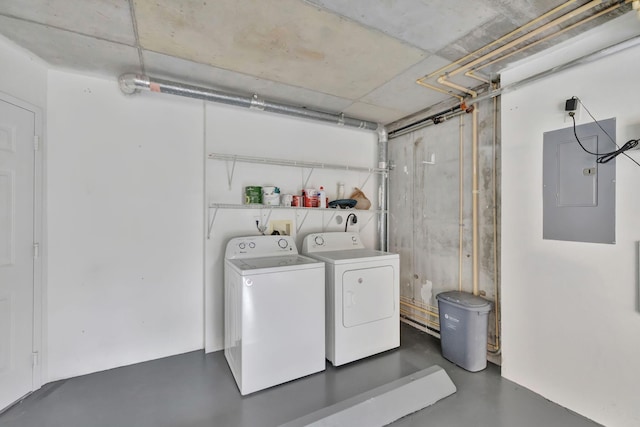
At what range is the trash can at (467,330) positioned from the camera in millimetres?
2236

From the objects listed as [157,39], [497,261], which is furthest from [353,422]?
[157,39]

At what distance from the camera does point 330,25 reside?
5.39ft

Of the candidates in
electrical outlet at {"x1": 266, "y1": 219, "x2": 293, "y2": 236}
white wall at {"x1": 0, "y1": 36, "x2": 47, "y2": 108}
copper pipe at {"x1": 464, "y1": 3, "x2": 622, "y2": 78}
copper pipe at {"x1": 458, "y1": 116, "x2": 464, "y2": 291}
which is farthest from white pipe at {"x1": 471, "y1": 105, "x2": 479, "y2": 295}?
white wall at {"x1": 0, "y1": 36, "x2": 47, "y2": 108}

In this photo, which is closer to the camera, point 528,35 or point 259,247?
point 528,35

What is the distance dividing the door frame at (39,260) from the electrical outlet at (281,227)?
5.76 ft

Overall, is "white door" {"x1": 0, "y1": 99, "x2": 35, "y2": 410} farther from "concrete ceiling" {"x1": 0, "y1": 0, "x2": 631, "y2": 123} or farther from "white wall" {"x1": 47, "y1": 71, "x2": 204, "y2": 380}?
"concrete ceiling" {"x1": 0, "y1": 0, "x2": 631, "y2": 123}

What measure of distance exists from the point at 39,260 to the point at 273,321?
70.6 inches

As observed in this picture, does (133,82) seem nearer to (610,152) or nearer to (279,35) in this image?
(279,35)

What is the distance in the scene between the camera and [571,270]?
1.81 metres

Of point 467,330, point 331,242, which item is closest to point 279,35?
point 331,242

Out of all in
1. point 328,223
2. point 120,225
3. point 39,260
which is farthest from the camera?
point 328,223

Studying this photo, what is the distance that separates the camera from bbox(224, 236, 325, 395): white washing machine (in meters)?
1.99

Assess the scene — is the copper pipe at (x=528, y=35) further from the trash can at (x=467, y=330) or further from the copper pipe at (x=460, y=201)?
the trash can at (x=467, y=330)

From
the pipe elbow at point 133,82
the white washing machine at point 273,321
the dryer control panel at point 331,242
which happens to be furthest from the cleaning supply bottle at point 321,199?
the pipe elbow at point 133,82
